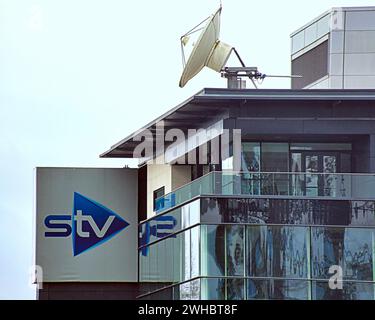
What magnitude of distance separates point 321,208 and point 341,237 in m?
1.40

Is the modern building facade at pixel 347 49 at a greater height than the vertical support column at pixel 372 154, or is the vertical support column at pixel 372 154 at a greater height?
the modern building facade at pixel 347 49

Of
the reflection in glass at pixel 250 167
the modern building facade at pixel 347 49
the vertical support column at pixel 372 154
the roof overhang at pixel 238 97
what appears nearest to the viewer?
the reflection in glass at pixel 250 167

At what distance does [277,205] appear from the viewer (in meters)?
51.5

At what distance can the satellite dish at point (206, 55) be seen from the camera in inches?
2361

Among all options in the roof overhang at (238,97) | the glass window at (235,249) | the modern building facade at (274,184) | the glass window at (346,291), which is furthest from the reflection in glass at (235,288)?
the roof overhang at (238,97)

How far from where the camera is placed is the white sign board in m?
71.6

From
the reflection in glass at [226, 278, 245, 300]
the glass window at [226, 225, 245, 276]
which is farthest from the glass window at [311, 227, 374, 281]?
the reflection in glass at [226, 278, 245, 300]

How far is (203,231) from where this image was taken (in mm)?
51812

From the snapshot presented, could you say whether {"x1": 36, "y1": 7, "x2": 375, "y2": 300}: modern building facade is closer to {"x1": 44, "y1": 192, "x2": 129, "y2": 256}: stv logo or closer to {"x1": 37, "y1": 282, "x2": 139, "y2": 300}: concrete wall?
{"x1": 37, "y1": 282, "x2": 139, "y2": 300}: concrete wall

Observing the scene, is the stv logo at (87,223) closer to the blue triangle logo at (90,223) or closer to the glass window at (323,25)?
the blue triangle logo at (90,223)

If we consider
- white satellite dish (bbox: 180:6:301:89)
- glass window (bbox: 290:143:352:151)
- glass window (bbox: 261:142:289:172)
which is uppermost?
white satellite dish (bbox: 180:6:301:89)

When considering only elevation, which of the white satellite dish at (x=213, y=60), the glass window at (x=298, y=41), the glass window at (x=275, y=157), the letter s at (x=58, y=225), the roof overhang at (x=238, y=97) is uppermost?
the glass window at (x=298, y=41)

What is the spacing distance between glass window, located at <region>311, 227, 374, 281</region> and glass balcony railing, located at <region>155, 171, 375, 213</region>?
1233mm
